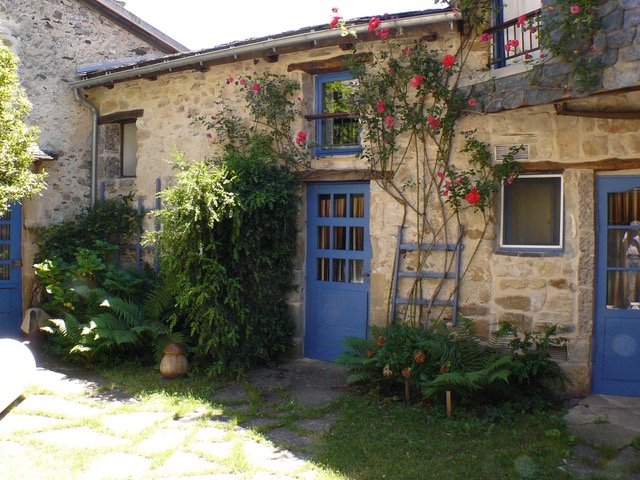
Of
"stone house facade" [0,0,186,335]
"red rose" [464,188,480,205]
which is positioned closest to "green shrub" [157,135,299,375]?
"red rose" [464,188,480,205]

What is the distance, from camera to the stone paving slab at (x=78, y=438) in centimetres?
471

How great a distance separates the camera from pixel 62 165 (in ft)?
29.3

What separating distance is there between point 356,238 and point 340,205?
44 cm

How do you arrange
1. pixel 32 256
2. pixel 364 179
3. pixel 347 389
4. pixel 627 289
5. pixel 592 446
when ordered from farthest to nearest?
pixel 32 256
pixel 364 179
pixel 347 389
pixel 627 289
pixel 592 446

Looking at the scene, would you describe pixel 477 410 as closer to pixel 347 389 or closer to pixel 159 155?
pixel 347 389

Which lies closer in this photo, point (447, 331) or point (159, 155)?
point (447, 331)

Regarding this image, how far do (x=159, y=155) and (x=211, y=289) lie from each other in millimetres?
2998

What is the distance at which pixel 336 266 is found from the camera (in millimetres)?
7145

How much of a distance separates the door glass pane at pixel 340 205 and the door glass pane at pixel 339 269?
537 millimetres

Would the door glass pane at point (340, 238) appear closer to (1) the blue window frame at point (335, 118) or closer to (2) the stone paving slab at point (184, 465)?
(1) the blue window frame at point (335, 118)

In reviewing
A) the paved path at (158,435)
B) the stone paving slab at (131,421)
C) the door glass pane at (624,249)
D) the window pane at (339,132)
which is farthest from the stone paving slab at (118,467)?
the door glass pane at (624,249)

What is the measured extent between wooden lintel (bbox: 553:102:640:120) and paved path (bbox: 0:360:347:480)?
11.1 feet

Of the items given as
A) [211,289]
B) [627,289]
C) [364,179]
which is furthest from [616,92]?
[211,289]

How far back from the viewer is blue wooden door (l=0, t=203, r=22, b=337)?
27.4ft
